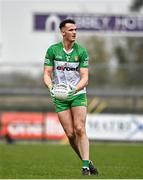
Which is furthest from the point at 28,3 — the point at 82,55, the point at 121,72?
the point at 82,55

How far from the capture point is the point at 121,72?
38781 millimetres

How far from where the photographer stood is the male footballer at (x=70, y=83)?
12898mm

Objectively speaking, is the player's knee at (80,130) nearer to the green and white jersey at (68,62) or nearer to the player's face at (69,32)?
the green and white jersey at (68,62)

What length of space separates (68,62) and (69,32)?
0.47m

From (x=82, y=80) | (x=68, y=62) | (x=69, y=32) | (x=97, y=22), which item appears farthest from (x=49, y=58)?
(x=97, y=22)

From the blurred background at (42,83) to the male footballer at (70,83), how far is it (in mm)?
17657

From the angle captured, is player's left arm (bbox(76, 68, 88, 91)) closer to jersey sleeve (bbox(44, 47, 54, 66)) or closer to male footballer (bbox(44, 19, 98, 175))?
male footballer (bbox(44, 19, 98, 175))

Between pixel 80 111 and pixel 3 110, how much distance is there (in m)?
24.3

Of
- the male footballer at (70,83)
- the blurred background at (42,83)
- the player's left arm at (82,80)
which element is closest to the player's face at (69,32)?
the male footballer at (70,83)

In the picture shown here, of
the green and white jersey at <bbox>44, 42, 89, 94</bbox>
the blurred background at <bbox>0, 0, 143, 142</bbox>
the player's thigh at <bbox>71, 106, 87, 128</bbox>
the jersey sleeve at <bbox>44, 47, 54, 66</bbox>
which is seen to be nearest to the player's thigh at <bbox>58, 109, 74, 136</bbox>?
the player's thigh at <bbox>71, 106, 87, 128</bbox>

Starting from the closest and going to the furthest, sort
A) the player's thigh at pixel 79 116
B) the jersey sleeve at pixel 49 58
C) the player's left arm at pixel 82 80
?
the player's left arm at pixel 82 80 < the player's thigh at pixel 79 116 < the jersey sleeve at pixel 49 58

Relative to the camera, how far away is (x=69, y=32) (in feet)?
42.6

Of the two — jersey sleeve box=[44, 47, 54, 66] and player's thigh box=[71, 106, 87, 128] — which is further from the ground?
jersey sleeve box=[44, 47, 54, 66]

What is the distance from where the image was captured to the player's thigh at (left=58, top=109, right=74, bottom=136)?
42.9 feet
